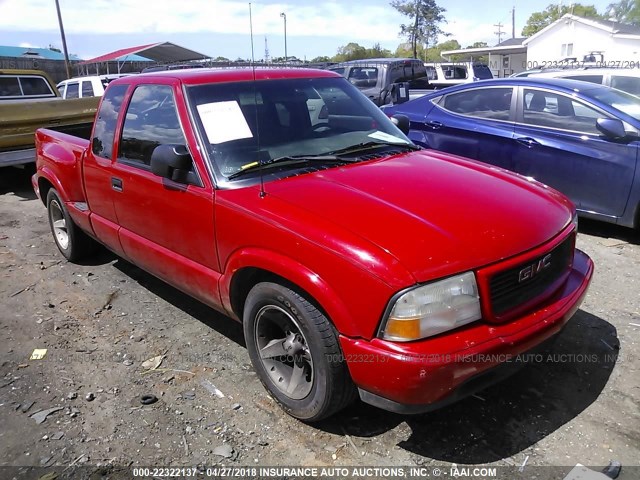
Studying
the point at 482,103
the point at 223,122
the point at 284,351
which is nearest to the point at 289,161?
the point at 223,122

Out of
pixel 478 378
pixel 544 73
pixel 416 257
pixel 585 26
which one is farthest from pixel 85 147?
pixel 585 26

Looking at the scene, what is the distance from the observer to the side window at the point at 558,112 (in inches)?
214

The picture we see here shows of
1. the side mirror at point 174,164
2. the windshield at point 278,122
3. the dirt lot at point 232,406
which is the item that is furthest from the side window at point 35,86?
the side mirror at point 174,164

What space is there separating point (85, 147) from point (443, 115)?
13.7 feet

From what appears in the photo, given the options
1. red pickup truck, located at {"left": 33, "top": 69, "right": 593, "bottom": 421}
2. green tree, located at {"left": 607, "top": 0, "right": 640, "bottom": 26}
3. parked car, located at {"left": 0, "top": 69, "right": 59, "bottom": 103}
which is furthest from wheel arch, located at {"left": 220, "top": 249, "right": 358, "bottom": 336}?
green tree, located at {"left": 607, "top": 0, "right": 640, "bottom": 26}

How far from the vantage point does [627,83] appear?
28.8 feet

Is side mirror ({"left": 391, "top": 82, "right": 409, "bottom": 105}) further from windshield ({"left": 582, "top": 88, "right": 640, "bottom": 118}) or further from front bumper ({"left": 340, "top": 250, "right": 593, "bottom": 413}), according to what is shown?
front bumper ({"left": 340, "top": 250, "right": 593, "bottom": 413})

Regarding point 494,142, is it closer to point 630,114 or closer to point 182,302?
point 630,114

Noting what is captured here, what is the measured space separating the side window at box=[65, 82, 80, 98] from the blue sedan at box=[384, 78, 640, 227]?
9.51 m

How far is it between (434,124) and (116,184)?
13.5 ft

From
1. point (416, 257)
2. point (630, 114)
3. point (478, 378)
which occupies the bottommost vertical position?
point (478, 378)

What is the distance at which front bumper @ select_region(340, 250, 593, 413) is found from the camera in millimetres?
2217

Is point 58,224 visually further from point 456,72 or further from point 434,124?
point 456,72

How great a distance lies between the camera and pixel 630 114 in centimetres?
537
